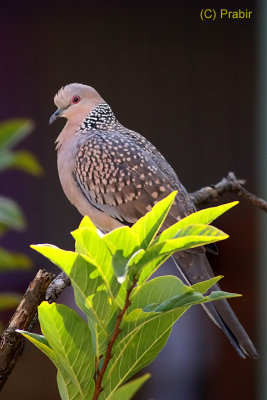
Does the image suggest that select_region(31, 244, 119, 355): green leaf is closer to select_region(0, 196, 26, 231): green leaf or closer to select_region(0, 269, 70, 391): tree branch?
select_region(0, 269, 70, 391): tree branch

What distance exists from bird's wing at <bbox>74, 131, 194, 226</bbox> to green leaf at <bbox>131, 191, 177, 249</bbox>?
1.49 ft

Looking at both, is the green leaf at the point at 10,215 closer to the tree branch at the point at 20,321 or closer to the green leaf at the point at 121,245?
the tree branch at the point at 20,321

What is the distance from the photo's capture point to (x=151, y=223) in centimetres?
61

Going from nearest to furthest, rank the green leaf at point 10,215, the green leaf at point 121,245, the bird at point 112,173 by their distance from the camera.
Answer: the green leaf at point 121,245 < the bird at point 112,173 < the green leaf at point 10,215

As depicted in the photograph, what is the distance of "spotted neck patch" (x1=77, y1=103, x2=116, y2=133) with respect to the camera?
1044mm

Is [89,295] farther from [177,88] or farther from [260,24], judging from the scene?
[177,88]

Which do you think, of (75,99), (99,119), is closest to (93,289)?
A: (75,99)

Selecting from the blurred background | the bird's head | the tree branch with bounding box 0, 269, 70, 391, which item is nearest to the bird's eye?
the bird's head

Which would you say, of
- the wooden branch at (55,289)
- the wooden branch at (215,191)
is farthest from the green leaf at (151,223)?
the wooden branch at (215,191)

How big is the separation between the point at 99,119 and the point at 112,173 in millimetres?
110

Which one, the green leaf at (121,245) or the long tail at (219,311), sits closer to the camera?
the green leaf at (121,245)

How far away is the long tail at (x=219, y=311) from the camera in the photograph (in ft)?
2.62

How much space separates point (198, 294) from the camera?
0.62 m

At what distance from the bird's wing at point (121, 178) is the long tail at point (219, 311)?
101 mm
